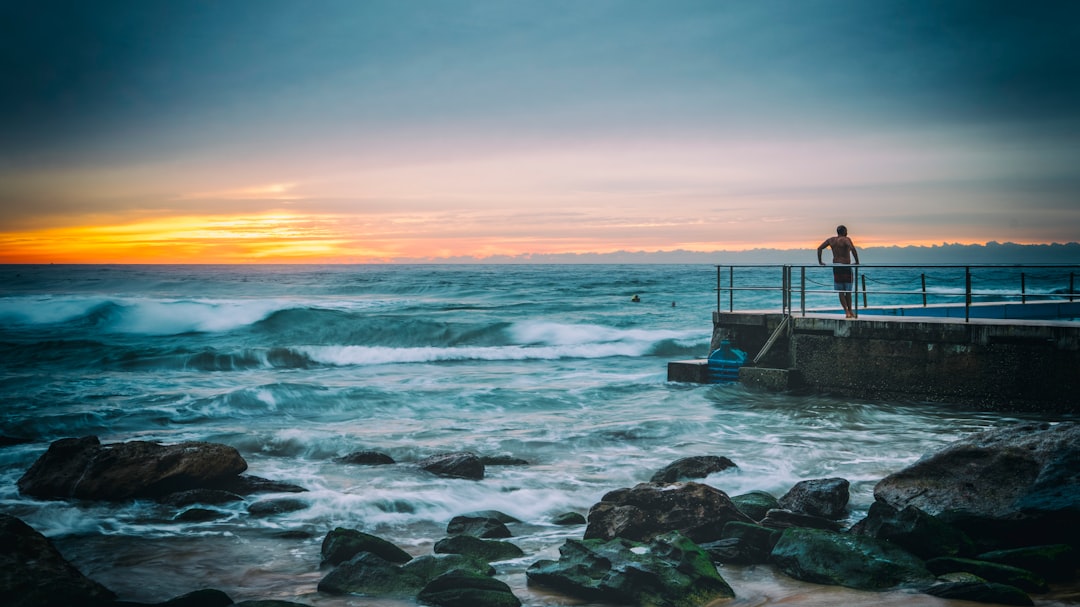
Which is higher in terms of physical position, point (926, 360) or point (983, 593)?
point (926, 360)

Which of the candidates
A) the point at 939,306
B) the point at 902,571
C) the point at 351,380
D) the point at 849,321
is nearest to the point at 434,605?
the point at 902,571

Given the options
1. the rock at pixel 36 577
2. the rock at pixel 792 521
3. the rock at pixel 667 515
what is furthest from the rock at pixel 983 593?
the rock at pixel 36 577

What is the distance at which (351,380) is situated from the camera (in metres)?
19.6

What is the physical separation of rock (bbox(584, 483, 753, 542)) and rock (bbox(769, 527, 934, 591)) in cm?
66

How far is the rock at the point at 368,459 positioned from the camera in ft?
33.7

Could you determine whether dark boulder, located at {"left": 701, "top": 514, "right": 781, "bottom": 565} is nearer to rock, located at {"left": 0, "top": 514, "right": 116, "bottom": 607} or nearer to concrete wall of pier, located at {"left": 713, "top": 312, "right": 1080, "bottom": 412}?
rock, located at {"left": 0, "top": 514, "right": 116, "bottom": 607}

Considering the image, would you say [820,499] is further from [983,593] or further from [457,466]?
[457,466]

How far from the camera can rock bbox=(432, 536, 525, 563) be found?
654cm

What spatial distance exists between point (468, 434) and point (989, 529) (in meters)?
7.49

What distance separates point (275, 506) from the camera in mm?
8203

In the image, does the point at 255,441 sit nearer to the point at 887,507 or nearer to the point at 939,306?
the point at 887,507

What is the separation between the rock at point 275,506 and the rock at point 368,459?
186cm

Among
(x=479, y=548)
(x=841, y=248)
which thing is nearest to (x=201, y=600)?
(x=479, y=548)

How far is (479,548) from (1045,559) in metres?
4.18
